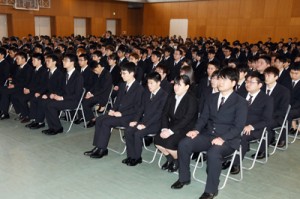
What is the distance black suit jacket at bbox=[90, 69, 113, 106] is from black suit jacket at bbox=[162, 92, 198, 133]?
104 inches

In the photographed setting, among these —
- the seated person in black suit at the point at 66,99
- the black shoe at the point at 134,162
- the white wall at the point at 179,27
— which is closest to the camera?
the black shoe at the point at 134,162

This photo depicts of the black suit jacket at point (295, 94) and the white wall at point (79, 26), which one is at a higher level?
the white wall at point (79, 26)

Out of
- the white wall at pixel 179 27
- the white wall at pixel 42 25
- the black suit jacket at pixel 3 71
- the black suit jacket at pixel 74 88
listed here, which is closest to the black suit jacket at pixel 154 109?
the black suit jacket at pixel 74 88

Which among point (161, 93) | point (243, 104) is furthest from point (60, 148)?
point (243, 104)

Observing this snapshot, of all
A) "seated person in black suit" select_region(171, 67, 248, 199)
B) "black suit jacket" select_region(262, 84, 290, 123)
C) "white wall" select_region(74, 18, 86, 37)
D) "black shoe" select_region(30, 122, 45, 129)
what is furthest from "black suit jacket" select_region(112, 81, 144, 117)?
"white wall" select_region(74, 18, 86, 37)

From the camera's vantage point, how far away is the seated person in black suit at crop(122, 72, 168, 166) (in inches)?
187

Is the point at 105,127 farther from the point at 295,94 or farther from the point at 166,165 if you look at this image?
the point at 295,94

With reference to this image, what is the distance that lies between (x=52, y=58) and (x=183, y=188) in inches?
163

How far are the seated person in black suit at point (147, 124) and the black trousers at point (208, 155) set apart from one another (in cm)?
91

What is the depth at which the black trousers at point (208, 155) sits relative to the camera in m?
3.71

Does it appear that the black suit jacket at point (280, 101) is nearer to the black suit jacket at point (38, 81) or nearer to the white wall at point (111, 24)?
the black suit jacket at point (38, 81)

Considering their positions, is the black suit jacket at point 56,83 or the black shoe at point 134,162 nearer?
the black shoe at point 134,162

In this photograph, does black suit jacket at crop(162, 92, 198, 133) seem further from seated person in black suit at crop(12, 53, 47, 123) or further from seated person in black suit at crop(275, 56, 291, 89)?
seated person in black suit at crop(12, 53, 47, 123)

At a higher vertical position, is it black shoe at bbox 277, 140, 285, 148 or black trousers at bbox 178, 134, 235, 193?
black trousers at bbox 178, 134, 235, 193
